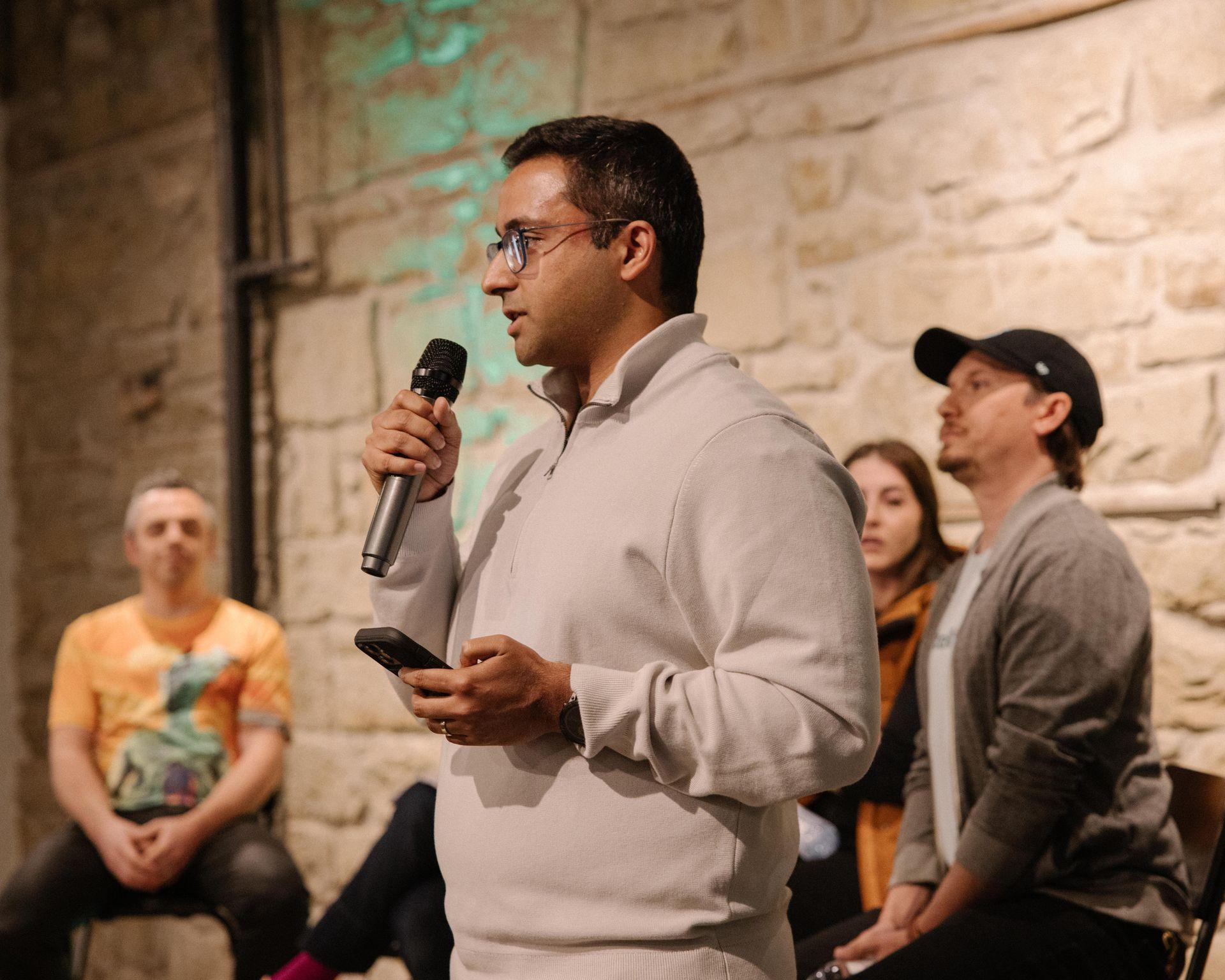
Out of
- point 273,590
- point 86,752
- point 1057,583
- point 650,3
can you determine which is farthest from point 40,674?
point 1057,583

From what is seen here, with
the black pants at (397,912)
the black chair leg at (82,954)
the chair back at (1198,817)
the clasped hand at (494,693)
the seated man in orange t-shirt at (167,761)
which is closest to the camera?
the clasped hand at (494,693)

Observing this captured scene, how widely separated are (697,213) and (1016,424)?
968 millimetres

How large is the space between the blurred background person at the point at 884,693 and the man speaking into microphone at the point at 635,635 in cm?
84

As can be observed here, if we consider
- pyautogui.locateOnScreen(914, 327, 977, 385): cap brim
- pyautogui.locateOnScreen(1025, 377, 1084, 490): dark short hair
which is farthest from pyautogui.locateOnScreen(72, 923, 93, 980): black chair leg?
pyautogui.locateOnScreen(1025, 377, 1084, 490): dark short hair

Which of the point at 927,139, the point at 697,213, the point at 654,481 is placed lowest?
the point at 654,481

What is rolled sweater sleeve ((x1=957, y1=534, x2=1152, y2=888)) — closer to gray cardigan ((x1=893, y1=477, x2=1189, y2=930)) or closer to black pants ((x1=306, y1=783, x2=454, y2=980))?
gray cardigan ((x1=893, y1=477, x2=1189, y2=930))

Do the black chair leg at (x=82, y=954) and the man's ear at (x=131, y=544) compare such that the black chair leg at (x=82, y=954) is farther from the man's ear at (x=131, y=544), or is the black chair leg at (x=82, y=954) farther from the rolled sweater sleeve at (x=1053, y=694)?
the rolled sweater sleeve at (x=1053, y=694)

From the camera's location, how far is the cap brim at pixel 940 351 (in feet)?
7.50

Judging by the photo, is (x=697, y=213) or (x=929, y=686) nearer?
(x=697, y=213)

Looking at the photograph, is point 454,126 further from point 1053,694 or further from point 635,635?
point 635,635

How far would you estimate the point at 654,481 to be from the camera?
1311 mm

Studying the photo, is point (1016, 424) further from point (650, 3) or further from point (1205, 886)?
point (650, 3)

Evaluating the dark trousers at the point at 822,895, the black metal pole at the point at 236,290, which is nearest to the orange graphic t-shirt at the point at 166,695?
the black metal pole at the point at 236,290

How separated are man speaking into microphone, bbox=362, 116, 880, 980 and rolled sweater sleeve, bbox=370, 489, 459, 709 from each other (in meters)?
0.10
